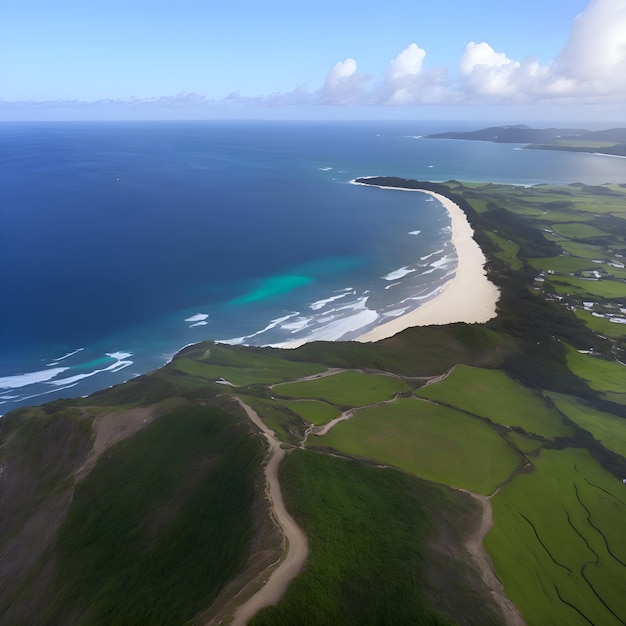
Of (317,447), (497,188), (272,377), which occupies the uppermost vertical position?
(317,447)

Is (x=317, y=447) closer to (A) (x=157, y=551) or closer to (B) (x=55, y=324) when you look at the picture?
(A) (x=157, y=551)

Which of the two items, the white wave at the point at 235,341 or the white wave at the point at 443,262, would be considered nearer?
the white wave at the point at 235,341

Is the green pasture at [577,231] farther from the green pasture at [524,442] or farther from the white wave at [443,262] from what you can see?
the green pasture at [524,442]

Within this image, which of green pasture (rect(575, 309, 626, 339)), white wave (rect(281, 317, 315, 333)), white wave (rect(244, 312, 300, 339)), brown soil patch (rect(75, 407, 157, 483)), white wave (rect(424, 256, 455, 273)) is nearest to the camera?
brown soil patch (rect(75, 407, 157, 483))

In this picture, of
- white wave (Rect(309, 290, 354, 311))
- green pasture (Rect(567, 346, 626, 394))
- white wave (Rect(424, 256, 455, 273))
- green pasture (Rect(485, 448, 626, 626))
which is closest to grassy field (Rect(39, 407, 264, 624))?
green pasture (Rect(485, 448, 626, 626))

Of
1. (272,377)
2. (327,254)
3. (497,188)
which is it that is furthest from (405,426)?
(497,188)

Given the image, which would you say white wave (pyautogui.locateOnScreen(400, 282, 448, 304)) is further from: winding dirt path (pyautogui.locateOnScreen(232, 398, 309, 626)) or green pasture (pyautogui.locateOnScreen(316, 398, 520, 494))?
winding dirt path (pyautogui.locateOnScreen(232, 398, 309, 626))

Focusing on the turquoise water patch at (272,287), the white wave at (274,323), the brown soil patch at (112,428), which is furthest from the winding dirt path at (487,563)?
the turquoise water patch at (272,287)
